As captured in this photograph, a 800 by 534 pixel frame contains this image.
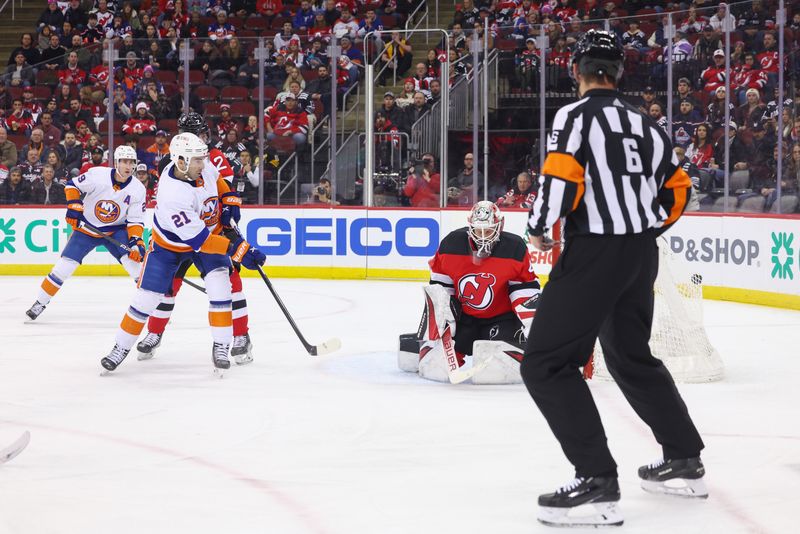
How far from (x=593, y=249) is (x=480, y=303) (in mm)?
2311

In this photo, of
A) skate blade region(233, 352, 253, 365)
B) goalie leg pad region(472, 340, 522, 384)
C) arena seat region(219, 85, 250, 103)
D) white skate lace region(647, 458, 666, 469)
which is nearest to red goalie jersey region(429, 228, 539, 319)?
goalie leg pad region(472, 340, 522, 384)

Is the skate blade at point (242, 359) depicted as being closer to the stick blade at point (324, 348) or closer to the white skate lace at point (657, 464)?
the stick blade at point (324, 348)

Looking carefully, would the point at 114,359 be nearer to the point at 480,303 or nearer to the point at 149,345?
the point at 149,345

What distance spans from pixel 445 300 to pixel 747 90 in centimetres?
487

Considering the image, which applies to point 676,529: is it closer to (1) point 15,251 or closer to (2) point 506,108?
(2) point 506,108

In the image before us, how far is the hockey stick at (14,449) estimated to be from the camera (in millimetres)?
3557

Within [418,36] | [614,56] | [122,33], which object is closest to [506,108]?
[418,36]

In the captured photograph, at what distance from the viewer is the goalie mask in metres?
4.98

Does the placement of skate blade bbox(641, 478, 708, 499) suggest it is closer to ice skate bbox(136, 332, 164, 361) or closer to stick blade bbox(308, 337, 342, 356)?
stick blade bbox(308, 337, 342, 356)

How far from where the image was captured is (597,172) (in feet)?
9.23

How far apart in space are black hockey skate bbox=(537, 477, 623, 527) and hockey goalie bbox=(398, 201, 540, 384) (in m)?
2.05

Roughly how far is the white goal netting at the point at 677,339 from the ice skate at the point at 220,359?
5.60 feet

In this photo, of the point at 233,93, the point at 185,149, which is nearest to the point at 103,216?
the point at 185,149

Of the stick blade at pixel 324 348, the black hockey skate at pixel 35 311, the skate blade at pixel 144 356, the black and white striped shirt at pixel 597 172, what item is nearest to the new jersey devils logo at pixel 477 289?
the stick blade at pixel 324 348
